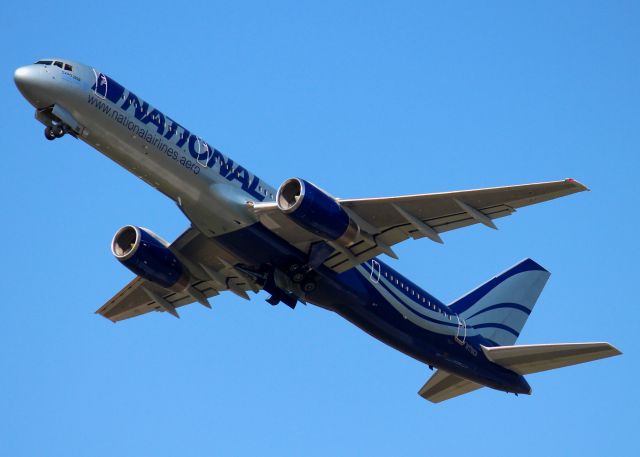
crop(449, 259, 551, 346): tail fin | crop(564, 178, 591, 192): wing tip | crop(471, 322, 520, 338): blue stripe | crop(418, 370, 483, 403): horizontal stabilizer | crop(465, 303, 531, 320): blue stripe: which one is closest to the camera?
crop(564, 178, 591, 192): wing tip

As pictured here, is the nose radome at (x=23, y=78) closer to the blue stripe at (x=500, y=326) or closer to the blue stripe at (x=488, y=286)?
the blue stripe at (x=488, y=286)

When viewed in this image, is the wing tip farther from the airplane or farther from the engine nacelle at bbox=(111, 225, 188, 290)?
the engine nacelle at bbox=(111, 225, 188, 290)

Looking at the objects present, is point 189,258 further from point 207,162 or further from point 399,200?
point 399,200

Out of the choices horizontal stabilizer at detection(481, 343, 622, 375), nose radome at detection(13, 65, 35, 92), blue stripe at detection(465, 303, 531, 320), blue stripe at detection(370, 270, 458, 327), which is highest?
blue stripe at detection(465, 303, 531, 320)

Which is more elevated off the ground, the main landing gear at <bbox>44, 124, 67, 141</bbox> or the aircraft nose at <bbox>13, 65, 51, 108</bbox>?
the aircraft nose at <bbox>13, 65, 51, 108</bbox>

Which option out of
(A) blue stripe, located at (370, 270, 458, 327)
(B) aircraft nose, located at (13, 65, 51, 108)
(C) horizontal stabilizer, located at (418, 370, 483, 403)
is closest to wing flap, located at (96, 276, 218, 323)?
(A) blue stripe, located at (370, 270, 458, 327)

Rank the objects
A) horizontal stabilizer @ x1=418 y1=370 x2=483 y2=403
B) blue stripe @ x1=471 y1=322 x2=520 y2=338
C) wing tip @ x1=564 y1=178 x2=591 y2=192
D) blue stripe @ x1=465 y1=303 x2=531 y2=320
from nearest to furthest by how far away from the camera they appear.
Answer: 1. wing tip @ x1=564 y1=178 x2=591 y2=192
2. horizontal stabilizer @ x1=418 y1=370 x2=483 y2=403
3. blue stripe @ x1=471 y1=322 x2=520 y2=338
4. blue stripe @ x1=465 y1=303 x2=531 y2=320

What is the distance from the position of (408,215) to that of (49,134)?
1264 centimetres

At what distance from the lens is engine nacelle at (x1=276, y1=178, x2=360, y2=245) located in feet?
119

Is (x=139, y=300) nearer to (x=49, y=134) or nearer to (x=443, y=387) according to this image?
(x=49, y=134)

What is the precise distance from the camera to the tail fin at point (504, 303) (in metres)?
46.2

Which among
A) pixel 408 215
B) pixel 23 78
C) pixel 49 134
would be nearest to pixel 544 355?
pixel 408 215

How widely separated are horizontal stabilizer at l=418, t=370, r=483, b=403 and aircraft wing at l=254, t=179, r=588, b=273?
8.49 meters

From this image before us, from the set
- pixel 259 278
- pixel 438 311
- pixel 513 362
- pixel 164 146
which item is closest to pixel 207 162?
pixel 164 146
